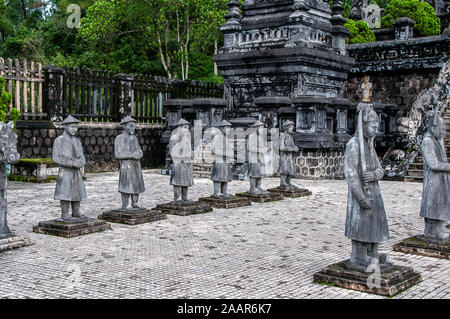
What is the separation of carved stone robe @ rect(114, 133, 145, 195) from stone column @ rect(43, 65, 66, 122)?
740 centimetres

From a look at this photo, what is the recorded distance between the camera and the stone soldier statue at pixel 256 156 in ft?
38.6

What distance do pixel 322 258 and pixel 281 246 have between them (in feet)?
2.57

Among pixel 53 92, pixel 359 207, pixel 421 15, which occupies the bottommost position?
pixel 359 207

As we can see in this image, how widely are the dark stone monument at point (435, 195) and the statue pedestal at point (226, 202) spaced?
165 inches

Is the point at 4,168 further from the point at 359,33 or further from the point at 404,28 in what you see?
the point at 359,33

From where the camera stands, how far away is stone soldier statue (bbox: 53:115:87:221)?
27.3 feet

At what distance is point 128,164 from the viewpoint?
30.8 ft

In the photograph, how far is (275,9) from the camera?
19.3 metres

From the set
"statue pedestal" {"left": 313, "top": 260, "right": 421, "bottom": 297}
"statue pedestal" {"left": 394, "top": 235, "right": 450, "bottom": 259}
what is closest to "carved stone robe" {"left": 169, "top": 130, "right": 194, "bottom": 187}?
"statue pedestal" {"left": 394, "top": 235, "right": 450, "bottom": 259}

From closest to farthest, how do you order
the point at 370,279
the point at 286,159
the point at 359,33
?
the point at 370,279, the point at 286,159, the point at 359,33

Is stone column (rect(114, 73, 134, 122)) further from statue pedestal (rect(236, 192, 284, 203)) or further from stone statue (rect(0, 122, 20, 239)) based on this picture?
stone statue (rect(0, 122, 20, 239))

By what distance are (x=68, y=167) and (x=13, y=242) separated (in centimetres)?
147

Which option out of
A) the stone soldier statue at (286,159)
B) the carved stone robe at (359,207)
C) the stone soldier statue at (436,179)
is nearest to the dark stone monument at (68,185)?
the carved stone robe at (359,207)

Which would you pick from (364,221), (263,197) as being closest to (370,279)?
(364,221)
